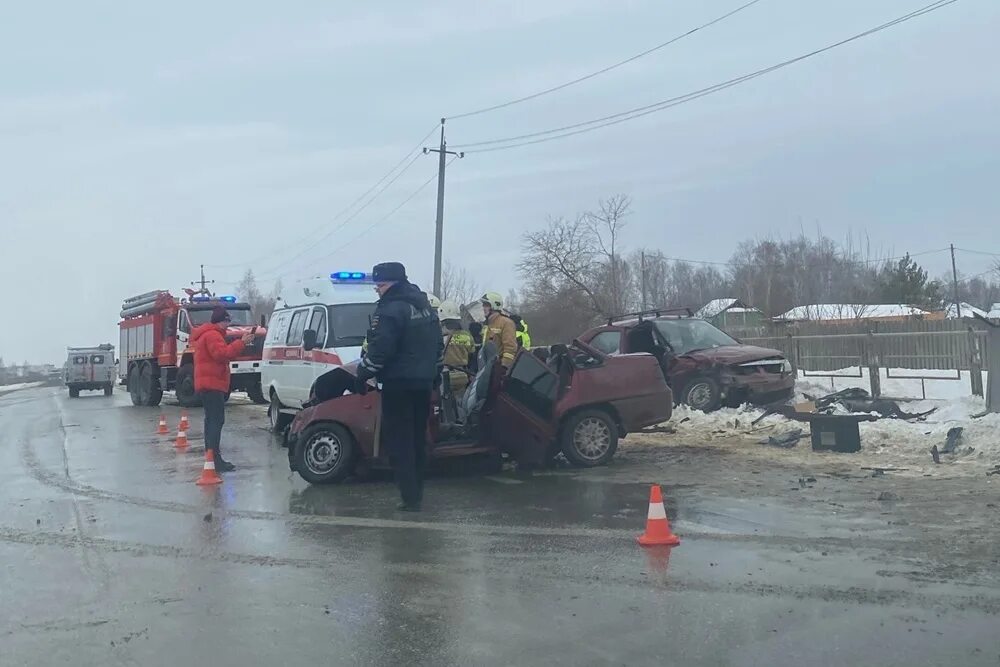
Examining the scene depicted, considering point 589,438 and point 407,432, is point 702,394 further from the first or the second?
point 407,432

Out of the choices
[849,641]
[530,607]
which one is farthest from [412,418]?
[849,641]

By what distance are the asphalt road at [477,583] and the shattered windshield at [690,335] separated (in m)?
7.05

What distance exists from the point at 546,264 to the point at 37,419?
2354 centimetres

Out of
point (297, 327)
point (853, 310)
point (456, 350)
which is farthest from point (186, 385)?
point (853, 310)

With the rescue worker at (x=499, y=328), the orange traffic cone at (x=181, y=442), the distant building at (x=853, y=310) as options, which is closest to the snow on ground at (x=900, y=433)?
the rescue worker at (x=499, y=328)

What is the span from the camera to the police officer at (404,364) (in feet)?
26.3

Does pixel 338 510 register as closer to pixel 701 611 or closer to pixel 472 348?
pixel 472 348

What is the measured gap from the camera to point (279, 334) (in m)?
16.5

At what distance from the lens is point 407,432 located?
8.16 metres

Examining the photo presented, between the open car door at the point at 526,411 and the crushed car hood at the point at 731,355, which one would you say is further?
the crushed car hood at the point at 731,355

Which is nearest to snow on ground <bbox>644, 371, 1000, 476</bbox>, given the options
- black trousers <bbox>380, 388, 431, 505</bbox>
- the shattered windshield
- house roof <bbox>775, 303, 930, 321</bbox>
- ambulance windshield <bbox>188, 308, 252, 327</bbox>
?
the shattered windshield

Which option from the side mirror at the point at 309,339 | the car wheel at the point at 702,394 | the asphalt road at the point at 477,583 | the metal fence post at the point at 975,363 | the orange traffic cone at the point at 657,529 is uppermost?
the side mirror at the point at 309,339

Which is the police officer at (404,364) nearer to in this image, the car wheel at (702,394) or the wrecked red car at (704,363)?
the wrecked red car at (704,363)

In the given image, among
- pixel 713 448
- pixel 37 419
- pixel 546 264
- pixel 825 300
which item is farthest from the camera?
pixel 825 300
